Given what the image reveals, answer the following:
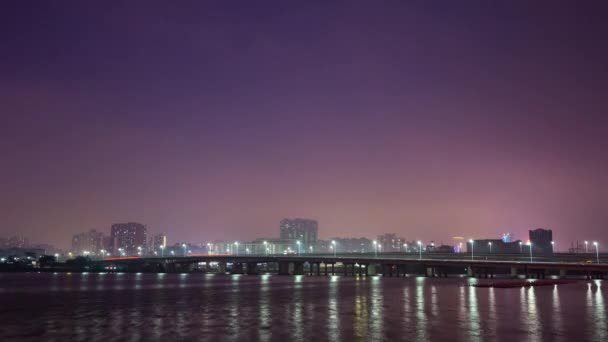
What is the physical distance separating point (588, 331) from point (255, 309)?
27.5 metres

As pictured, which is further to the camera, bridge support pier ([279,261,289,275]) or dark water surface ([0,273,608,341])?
bridge support pier ([279,261,289,275])

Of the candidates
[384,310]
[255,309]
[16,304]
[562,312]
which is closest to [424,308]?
[384,310]

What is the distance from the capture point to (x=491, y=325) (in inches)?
1422

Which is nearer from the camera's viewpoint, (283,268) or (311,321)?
(311,321)

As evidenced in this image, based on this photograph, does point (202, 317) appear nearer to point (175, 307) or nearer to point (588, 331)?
point (175, 307)

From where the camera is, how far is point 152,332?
3344 centimetres

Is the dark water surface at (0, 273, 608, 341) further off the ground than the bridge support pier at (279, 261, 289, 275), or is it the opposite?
the dark water surface at (0, 273, 608, 341)

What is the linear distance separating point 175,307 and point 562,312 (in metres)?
35.2

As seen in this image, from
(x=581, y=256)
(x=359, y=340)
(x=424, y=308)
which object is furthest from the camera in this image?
(x=581, y=256)

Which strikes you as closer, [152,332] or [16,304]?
[152,332]

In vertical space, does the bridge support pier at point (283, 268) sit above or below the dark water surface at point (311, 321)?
below

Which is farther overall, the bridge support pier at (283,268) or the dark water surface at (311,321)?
the bridge support pier at (283,268)

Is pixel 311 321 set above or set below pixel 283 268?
above

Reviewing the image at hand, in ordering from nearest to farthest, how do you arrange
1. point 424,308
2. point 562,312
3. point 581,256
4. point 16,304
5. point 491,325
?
1. point 491,325
2. point 562,312
3. point 424,308
4. point 16,304
5. point 581,256
